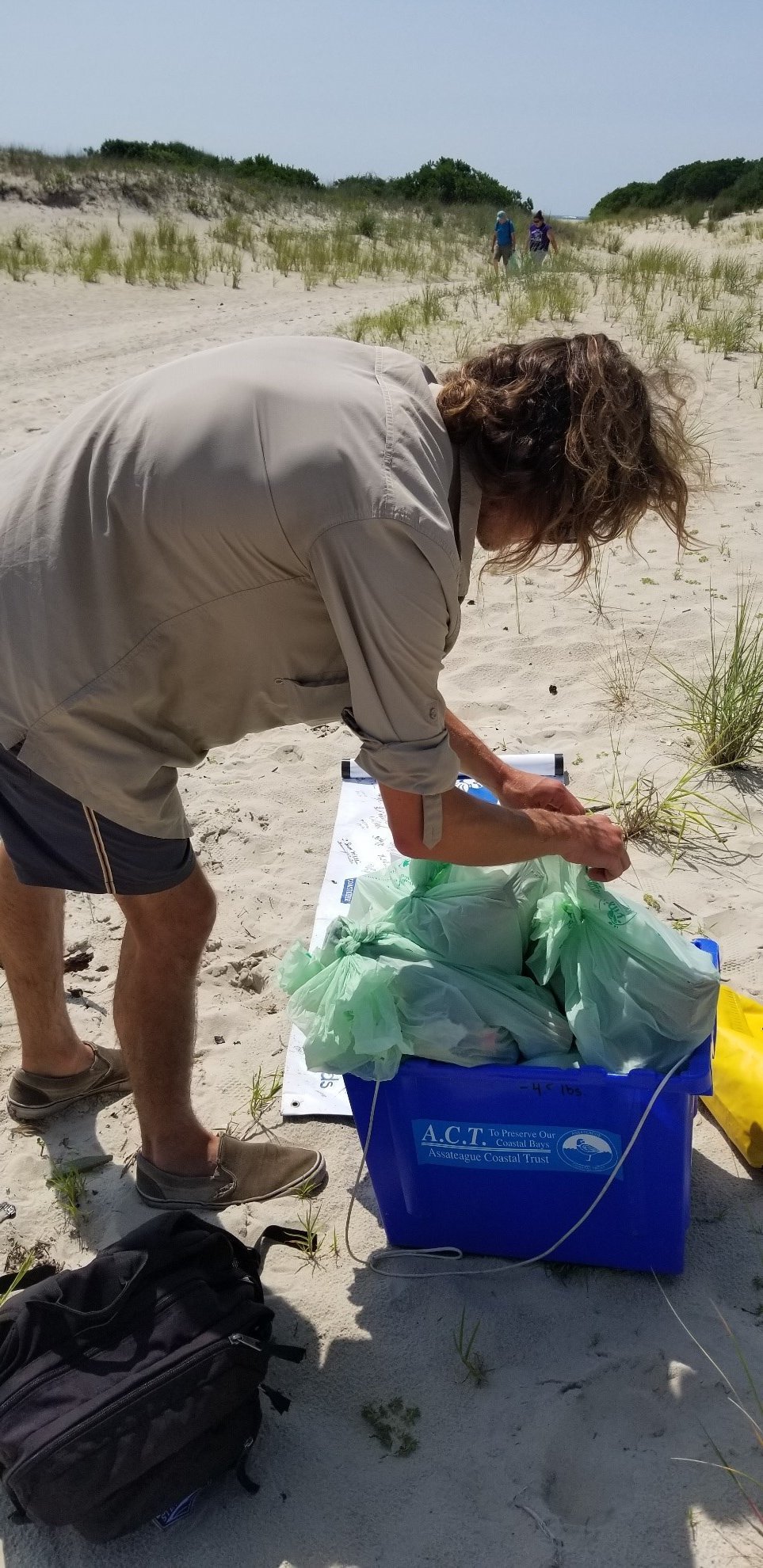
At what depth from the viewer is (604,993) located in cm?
172

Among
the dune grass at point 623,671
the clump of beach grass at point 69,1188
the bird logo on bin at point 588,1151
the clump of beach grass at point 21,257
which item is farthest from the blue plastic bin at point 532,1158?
the clump of beach grass at point 21,257

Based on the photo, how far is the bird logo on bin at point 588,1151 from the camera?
5.60ft

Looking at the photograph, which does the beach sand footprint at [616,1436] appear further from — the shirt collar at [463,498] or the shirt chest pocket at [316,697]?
the shirt collar at [463,498]

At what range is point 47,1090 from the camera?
2250 mm

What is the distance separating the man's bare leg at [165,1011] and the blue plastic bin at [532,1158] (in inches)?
14.2

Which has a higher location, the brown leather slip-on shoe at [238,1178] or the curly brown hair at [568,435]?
the curly brown hair at [568,435]

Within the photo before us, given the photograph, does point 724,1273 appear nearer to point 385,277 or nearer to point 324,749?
point 324,749

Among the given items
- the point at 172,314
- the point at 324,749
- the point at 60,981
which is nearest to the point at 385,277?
the point at 172,314

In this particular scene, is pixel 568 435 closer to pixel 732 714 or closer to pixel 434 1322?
pixel 434 1322

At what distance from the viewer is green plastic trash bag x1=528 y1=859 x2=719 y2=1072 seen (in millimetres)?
1655

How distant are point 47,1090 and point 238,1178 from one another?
467mm

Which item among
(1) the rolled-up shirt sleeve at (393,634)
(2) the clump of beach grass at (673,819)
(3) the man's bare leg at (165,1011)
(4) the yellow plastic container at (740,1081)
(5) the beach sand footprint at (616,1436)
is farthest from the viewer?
(2) the clump of beach grass at (673,819)

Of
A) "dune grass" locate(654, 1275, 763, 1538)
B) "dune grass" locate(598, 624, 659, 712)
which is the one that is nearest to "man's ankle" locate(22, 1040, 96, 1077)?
"dune grass" locate(654, 1275, 763, 1538)

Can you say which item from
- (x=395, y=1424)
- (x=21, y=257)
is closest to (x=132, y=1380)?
(x=395, y=1424)
